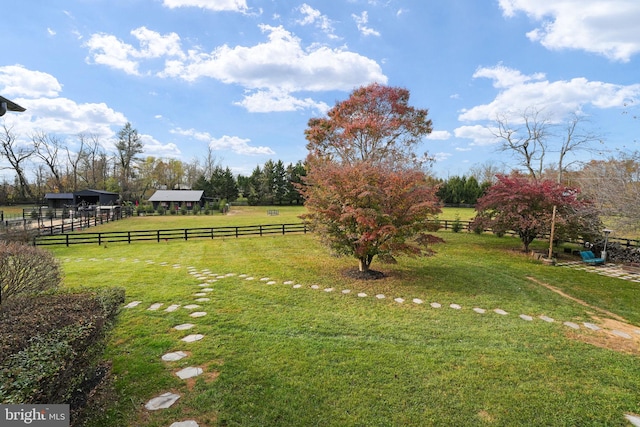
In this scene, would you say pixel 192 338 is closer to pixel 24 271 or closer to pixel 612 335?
pixel 24 271

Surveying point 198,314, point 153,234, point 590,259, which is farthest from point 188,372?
point 153,234

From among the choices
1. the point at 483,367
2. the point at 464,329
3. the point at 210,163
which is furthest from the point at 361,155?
the point at 210,163

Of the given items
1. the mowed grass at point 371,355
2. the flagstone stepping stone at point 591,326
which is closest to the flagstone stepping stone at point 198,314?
the mowed grass at point 371,355

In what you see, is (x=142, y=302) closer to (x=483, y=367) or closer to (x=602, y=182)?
(x=483, y=367)

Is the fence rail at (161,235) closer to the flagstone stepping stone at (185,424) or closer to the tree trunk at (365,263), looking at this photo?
the tree trunk at (365,263)

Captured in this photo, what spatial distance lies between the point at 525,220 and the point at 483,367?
34.2 ft

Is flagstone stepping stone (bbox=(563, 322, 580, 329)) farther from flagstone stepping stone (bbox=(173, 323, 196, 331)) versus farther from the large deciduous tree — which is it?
flagstone stepping stone (bbox=(173, 323, 196, 331))

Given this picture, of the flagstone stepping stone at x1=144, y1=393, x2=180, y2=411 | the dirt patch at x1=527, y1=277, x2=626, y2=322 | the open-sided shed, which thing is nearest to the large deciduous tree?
the dirt patch at x1=527, y1=277, x2=626, y2=322

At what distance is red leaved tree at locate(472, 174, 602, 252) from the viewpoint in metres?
11.5

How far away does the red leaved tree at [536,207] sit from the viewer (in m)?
11.5

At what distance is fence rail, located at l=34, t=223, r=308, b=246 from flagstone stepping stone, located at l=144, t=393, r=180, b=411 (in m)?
11.3

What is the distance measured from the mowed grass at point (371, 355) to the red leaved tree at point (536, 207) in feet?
12.4

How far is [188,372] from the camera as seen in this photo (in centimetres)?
360

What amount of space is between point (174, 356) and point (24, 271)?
2.41 metres
